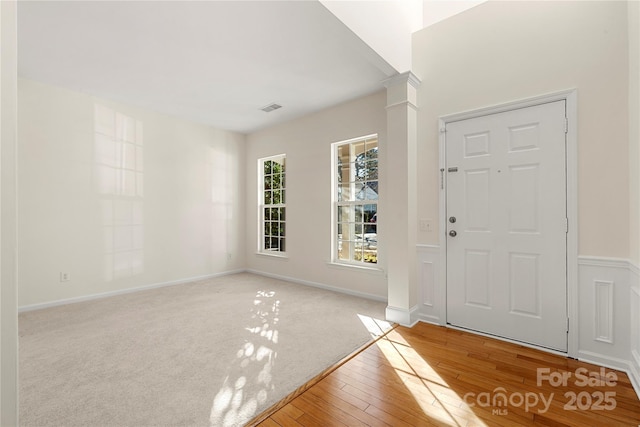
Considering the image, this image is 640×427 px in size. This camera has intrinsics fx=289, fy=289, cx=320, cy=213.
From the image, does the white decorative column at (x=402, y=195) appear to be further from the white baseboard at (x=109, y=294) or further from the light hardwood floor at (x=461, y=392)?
the white baseboard at (x=109, y=294)

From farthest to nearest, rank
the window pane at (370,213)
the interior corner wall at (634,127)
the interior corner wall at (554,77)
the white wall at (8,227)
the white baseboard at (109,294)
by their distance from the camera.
Result: 1. the window pane at (370,213)
2. the white baseboard at (109,294)
3. the interior corner wall at (554,77)
4. the interior corner wall at (634,127)
5. the white wall at (8,227)

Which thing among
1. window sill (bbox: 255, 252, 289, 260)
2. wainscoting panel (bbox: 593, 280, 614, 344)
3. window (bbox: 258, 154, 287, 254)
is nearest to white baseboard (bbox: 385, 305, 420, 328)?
wainscoting panel (bbox: 593, 280, 614, 344)

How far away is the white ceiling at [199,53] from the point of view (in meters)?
2.41

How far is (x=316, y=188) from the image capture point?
15.5ft

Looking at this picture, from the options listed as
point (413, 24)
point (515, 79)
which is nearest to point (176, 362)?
point (515, 79)

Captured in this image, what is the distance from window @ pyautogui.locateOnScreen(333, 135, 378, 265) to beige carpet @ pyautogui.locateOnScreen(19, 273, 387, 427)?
2.43ft

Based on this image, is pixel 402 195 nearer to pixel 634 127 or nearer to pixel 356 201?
pixel 356 201

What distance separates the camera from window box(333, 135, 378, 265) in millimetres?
4188

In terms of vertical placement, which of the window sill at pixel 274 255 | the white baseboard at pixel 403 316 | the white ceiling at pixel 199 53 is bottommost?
the white baseboard at pixel 403 316

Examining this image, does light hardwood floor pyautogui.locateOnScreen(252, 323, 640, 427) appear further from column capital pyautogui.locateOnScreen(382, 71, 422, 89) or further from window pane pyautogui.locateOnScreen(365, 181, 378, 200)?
column capital pyautogui.locateOnScreen(382, 71, 422, 89)

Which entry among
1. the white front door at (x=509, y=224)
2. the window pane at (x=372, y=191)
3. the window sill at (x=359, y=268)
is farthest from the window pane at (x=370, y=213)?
the white front door at (x=509, y=224)

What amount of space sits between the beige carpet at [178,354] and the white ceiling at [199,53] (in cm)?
276

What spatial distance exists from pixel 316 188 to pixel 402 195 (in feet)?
6.10

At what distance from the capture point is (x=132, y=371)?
7.21 feet
